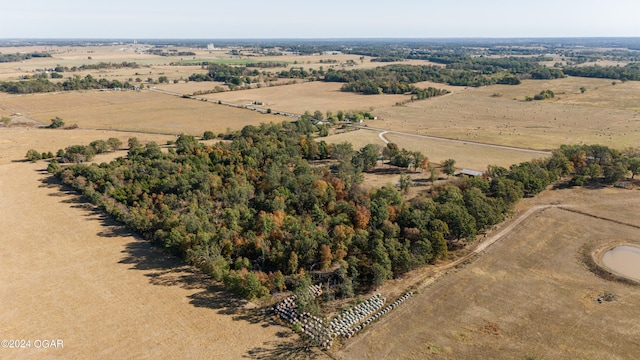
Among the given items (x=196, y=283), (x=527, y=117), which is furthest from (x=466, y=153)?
(x=196, y=283)

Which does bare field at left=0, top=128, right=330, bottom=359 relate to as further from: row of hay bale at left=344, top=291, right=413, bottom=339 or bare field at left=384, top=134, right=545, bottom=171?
bare field at left=384, top=134, right=545, bottom=171

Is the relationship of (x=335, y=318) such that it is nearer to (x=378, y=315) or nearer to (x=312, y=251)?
(x=378, y=315)

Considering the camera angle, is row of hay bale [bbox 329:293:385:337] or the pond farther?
the pond

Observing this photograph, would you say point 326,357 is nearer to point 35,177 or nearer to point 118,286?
point 118,286

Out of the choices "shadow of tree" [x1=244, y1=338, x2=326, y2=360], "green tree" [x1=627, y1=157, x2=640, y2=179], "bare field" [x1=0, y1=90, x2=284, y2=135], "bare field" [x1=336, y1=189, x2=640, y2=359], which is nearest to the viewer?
"shadow of tree" [x1=244, y1=338, x2=326, y2=360]

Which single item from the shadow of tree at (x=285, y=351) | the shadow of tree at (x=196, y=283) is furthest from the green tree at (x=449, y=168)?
the shadow of tree at (x=285, y=351)

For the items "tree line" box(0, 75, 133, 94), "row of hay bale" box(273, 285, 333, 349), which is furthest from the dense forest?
"tree line" box(0, 75, 133, 94)
